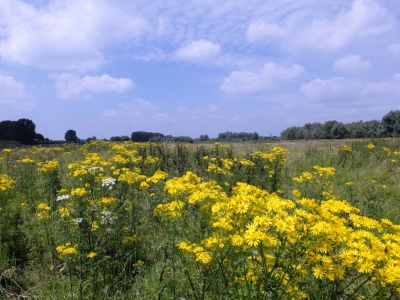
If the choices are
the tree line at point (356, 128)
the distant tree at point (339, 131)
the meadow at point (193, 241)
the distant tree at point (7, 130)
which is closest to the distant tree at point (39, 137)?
the distant tree at point (7, 130)

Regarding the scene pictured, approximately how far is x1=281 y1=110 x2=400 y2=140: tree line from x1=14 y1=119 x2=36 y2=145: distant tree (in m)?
34.3

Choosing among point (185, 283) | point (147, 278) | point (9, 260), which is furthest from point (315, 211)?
point (9, 260)

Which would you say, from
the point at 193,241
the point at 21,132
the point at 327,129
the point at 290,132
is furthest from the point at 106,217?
the point at 290,132

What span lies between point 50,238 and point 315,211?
361 cm

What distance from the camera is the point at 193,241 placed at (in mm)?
2943

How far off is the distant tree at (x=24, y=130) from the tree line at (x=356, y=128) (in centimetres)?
3433

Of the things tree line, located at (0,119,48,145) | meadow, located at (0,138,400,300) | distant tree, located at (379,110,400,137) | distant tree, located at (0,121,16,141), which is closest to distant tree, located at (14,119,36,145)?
tree line, located at (0,119,48,145)

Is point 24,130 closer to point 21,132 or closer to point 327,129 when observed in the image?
point 21,132

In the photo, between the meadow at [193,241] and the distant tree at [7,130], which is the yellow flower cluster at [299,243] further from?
the distant tree at [7,130]

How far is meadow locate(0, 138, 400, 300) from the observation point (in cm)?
205

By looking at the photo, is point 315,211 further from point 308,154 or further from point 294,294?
point 308,154

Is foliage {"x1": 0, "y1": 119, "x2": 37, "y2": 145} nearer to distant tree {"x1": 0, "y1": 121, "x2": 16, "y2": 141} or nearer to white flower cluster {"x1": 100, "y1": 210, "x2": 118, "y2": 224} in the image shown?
distant tree {"x1": 0, "y1": 121, "x2": 16, "y2": 141}

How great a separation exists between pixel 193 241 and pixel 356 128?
175 ft

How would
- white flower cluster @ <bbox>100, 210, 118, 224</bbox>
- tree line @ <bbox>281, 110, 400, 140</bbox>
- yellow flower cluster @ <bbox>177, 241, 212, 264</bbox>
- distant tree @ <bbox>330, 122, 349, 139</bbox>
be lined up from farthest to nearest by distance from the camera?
distant tree @ <bbox>330, 122, 349, 139</bbox> → tree line @ <bbox>281, 110, 400, 140</bbox> → white flower cluster @ <bbox>100, 210, 118, 224</bbox> → yellow flower cluster @ <bbox>177, 241, 212, 264</bbox>
